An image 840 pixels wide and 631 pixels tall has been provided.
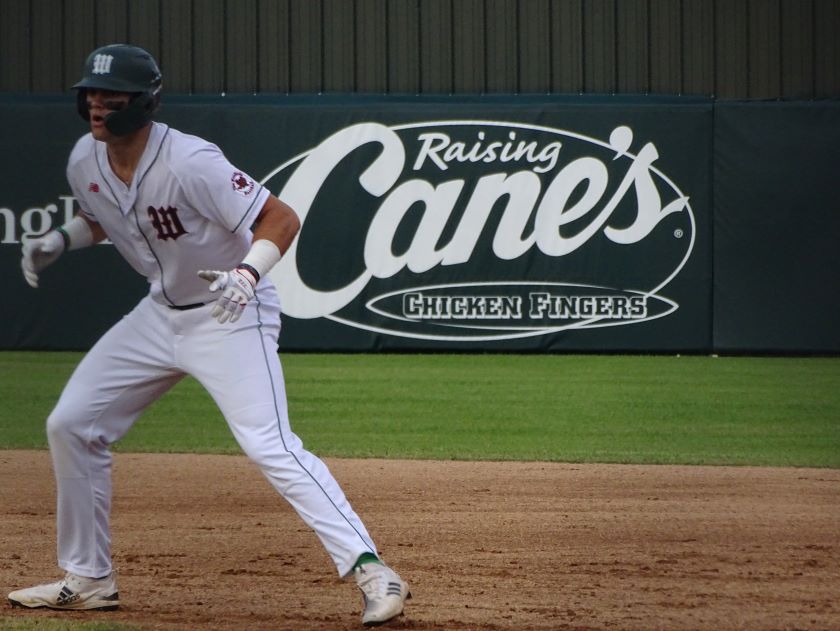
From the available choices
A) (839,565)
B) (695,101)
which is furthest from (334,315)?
(839,565)

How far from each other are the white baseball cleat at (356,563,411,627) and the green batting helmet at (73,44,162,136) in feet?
5.20

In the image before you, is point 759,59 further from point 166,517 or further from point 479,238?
point 166,517

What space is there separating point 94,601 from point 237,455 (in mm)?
3849

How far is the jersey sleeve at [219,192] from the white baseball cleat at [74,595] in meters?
1.31

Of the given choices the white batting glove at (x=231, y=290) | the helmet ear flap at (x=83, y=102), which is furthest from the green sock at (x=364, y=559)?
the helmet ear flap at (x=83, y=102)

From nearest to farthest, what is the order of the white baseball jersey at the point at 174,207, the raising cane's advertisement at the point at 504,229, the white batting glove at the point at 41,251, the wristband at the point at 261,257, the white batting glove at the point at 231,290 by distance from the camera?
the white batting glove at the point at 231,290
the wristband at the point at 261,257
the white baseball jersey at the point at 174,207
the white batting glove at the point at 41,251
the raising cane's advertisement at the point at 504,229

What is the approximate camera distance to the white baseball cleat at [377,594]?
3.96m

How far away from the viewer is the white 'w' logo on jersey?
4102mm

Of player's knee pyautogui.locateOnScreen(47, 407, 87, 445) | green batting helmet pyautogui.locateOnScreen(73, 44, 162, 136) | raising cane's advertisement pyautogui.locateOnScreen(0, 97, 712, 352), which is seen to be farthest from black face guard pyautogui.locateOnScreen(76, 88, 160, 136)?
raising cane's advertisement pyautogui.locateOnScreen(0, 97, 712, 352)

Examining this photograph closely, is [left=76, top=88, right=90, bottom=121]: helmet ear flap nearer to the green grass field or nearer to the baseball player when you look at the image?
the baseball player

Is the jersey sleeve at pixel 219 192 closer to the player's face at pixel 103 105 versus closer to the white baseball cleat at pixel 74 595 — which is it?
the player's face at pixel 103 105

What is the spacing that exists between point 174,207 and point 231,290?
16.7 inches

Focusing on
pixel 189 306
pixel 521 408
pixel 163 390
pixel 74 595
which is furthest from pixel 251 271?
pixel 521 408

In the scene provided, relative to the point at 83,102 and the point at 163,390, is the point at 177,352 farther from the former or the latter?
the point at 83,102
